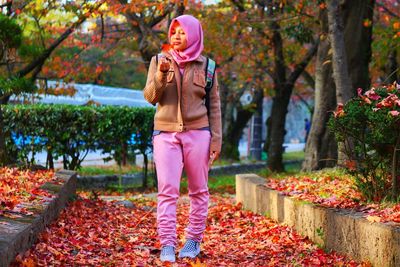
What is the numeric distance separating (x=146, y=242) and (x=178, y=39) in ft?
8.01

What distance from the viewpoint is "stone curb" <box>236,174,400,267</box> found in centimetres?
584

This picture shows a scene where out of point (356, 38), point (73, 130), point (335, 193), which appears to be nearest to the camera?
point (335, 193)

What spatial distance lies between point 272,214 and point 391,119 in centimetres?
316

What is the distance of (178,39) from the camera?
6.41 metres

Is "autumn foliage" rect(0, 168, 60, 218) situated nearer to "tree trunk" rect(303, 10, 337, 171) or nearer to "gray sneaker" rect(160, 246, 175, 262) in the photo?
"gray sneaker" rect(160, 246, 175, 262)

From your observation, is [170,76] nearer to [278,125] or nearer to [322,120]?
[322,120]

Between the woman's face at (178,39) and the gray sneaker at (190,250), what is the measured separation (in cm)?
163

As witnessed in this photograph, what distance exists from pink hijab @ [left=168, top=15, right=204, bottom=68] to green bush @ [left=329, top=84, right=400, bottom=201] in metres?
1.61

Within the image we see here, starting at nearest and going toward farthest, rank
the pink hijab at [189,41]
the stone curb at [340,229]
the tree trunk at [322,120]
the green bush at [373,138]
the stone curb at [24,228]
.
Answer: the stone curb at [24,228] → the stone curb at [340,229] → the pink hijab at [189,41] → the green bush at [373,138] → the tree trunk at [322,120]

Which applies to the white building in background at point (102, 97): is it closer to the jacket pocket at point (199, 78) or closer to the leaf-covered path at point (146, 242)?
the leaf-covered path at point (146, 242)

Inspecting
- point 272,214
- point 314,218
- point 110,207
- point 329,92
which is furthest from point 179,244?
point 329,92

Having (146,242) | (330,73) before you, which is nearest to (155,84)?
(146,242)

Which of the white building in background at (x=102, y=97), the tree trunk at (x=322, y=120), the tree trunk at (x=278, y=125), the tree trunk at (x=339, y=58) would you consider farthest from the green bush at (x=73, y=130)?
the white building in background at (x=102, y=97)

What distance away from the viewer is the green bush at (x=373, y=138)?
6.82 meters
